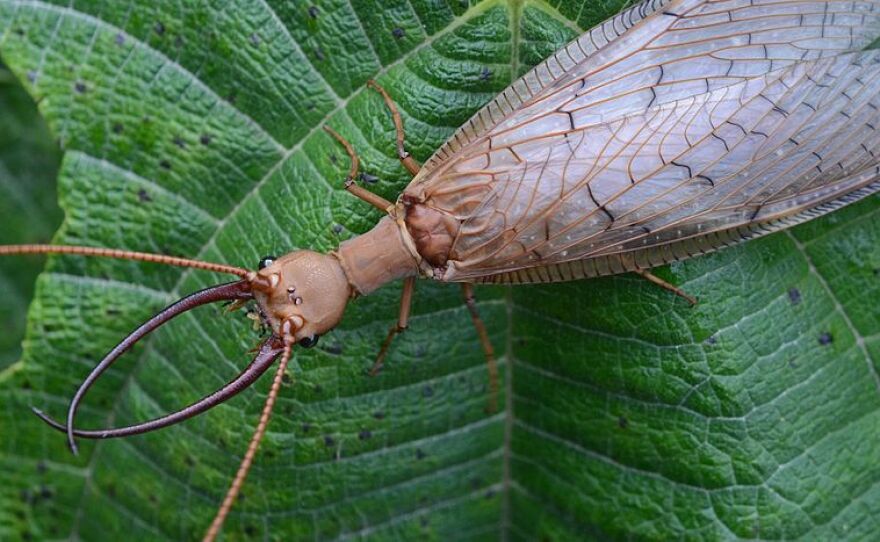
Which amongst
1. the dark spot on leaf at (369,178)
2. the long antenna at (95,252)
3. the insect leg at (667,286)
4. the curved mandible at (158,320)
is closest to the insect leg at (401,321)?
the dark spot on leaf at (369,178)

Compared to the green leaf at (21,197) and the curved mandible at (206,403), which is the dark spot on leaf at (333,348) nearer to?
the curved mandible at (206,403)

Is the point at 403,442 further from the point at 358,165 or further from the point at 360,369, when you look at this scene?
the point at 358,165

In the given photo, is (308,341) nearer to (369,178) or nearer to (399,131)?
(369,178)

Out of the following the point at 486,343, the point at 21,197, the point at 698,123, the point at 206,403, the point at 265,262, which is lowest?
the point at 206,403

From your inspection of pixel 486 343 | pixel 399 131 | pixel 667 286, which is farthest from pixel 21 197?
pixel 667 286

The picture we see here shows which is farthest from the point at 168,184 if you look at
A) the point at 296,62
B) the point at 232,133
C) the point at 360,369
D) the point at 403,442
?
the point at 403,442
